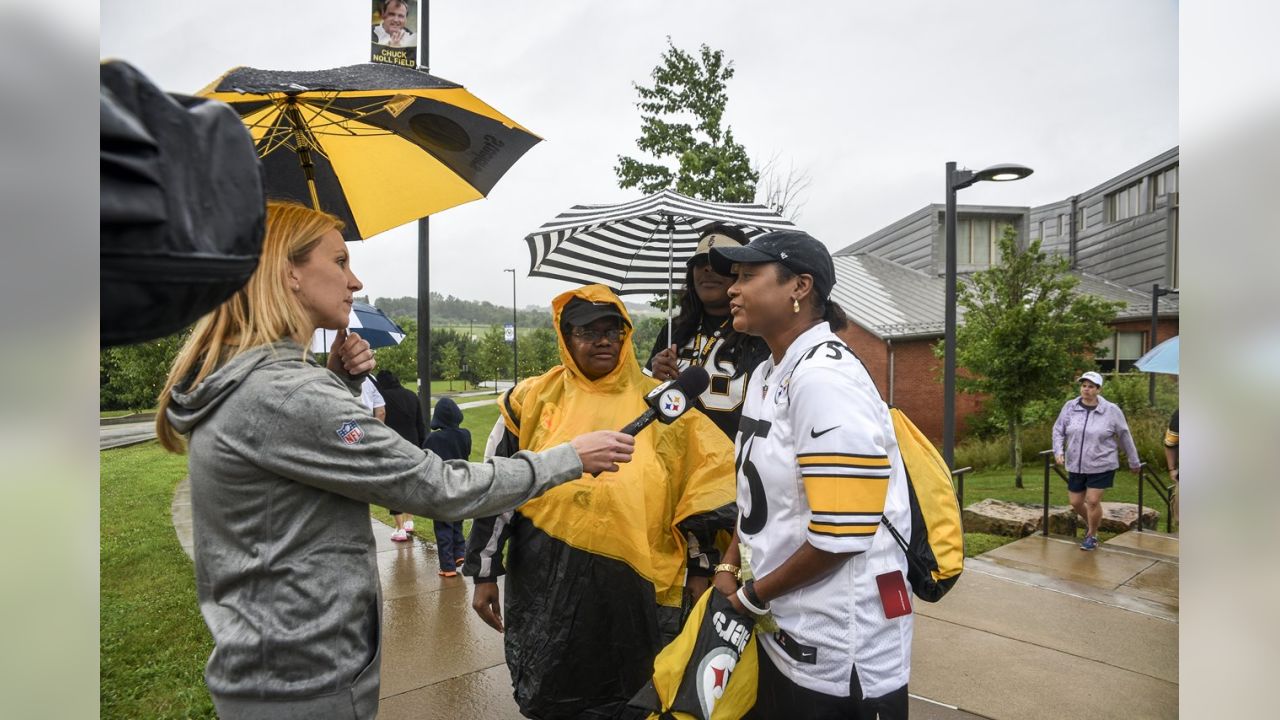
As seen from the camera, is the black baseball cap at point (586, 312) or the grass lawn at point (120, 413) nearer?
→ the black baseball cap at point (586, 312)

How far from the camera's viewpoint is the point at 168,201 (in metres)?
0.58

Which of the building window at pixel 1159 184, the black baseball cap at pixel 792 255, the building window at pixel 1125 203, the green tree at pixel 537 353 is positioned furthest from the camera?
the building window at pixel 1125 203

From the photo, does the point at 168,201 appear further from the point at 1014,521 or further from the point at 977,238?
the point at 977,238

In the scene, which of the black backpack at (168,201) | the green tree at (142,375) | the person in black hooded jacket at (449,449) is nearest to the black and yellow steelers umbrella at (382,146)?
the black backpack at (168,201)

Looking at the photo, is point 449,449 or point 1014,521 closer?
point 449,449

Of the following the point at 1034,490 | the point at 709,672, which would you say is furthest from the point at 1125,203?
the point at 709,672

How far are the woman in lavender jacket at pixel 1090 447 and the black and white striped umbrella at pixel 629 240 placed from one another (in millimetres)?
6765

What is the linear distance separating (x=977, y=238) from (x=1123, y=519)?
22170 millimetres

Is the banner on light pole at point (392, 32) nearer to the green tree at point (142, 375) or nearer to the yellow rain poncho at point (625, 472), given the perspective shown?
the green tree at point (142, 375)

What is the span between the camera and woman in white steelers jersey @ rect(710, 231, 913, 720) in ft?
6.09

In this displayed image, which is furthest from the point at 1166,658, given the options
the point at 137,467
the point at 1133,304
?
the point at 1133,304

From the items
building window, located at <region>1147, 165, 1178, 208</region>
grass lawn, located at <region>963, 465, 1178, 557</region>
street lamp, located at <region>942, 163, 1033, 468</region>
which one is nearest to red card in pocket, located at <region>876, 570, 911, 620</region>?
street lamp, located at <region>942, 163, 1033, 468</region>

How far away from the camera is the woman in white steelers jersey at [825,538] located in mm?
1855
